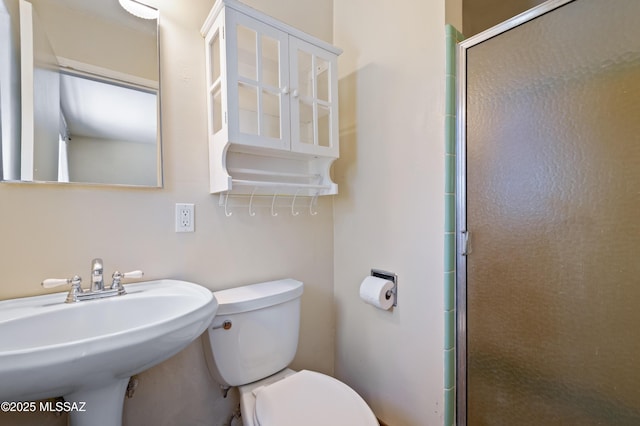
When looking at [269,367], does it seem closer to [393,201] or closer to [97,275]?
[97,275]

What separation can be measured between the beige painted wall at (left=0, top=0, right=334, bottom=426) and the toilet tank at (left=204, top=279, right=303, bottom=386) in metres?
0.15

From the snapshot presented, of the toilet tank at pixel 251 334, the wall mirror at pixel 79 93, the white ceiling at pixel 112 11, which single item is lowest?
the toilet tank at pixel 251 334

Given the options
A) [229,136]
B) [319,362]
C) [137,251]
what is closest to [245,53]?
[229,136]

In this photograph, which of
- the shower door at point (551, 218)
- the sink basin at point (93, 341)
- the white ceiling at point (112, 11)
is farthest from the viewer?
the white ceiling at point (112, 11)

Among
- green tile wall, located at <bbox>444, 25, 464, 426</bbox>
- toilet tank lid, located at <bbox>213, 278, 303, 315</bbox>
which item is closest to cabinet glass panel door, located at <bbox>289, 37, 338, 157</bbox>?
green tile wall, located at <bbox>444, 25, 464, 426</bbox>

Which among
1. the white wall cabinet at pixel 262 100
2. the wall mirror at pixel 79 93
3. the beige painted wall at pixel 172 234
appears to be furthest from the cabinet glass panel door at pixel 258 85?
the wall mirror at pixel 79 93

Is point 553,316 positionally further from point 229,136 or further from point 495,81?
point 229,136

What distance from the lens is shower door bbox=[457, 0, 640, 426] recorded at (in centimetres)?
79

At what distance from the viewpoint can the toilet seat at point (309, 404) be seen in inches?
36.3

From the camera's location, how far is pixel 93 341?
2.01 feet

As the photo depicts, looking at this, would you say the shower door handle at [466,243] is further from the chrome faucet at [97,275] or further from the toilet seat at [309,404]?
the chrome faucet at [97,275]

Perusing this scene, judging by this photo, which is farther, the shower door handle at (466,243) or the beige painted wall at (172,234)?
the shower door handle at (466,243)

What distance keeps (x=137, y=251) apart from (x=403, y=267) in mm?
1089

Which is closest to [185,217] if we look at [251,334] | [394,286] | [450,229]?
[251,334]
